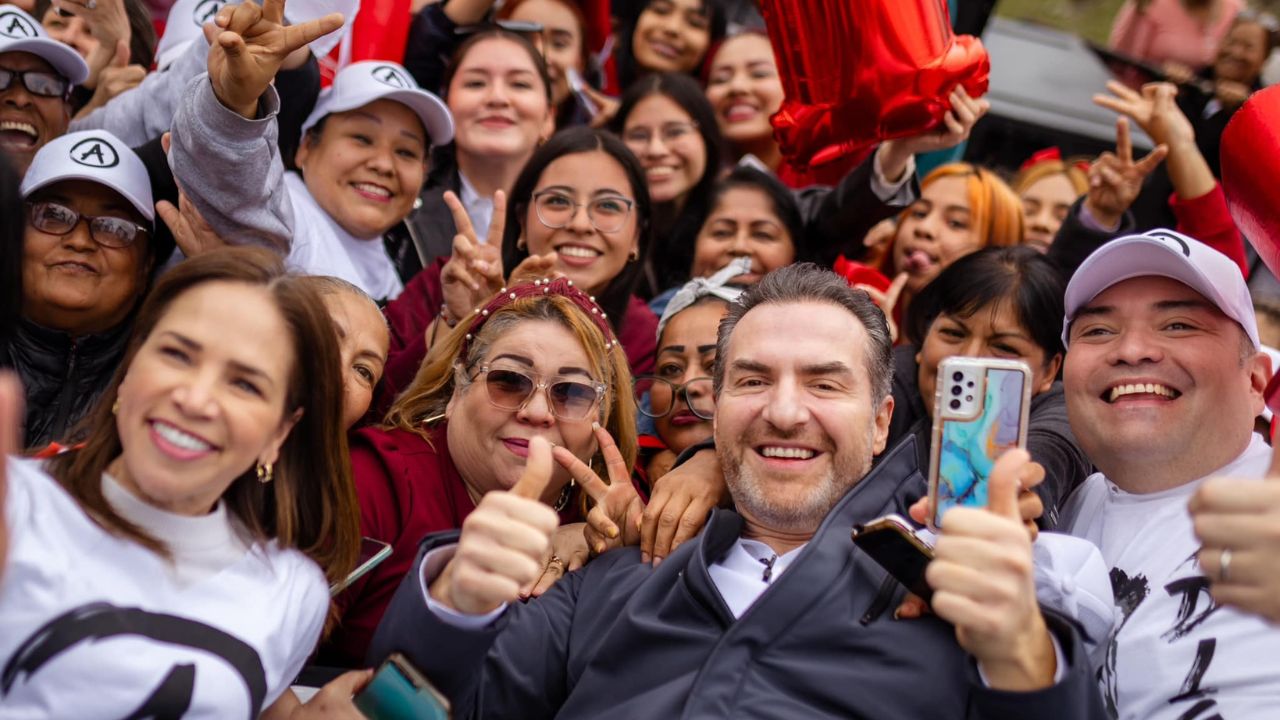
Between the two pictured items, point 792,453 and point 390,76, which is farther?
point 390,76

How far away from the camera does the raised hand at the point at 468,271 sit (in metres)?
→ 3.21

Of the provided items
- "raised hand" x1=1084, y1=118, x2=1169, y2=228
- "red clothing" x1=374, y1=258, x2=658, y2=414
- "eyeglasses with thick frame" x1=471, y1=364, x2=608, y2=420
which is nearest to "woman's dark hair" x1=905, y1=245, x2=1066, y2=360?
"raised hand" x1=1084, y1=118, x2=1169, y2=228

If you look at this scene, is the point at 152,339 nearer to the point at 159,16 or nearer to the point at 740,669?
the point at 740,669

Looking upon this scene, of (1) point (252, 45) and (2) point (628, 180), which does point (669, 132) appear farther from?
(1) point (252, 45)

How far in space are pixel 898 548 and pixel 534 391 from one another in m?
1.03

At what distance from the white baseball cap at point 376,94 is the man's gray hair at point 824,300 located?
52.7 inches

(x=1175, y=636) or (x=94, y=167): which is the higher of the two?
(x=94, y=167)

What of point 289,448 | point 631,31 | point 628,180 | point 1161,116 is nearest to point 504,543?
point 289,448

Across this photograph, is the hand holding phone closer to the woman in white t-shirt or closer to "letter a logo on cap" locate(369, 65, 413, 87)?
the woman in white t-shirt

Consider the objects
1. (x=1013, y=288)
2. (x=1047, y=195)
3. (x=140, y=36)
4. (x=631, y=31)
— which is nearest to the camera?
(x=1013, y=288)

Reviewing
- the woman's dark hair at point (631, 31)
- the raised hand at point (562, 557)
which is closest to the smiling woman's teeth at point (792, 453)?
the raised hand at point (562, 557)

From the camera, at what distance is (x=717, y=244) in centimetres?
407

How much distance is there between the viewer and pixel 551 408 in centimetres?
284

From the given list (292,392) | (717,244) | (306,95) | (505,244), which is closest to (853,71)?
(717,244)
